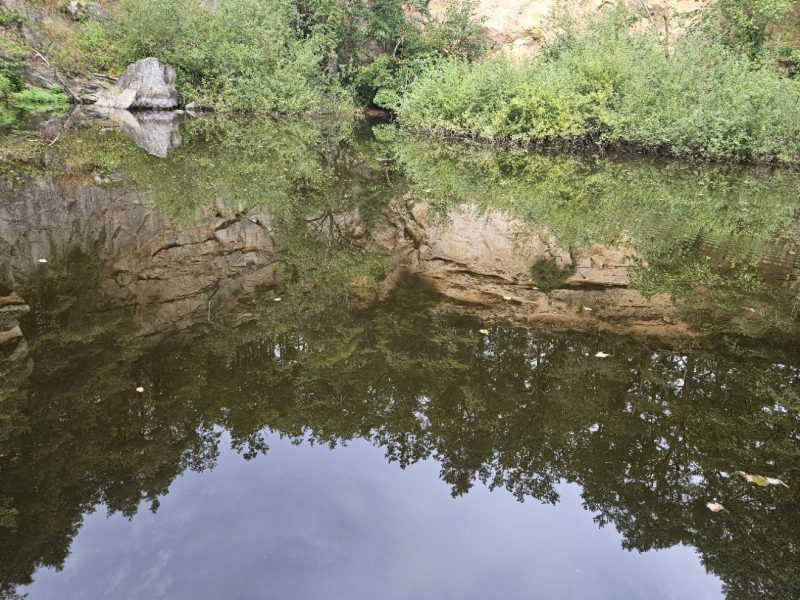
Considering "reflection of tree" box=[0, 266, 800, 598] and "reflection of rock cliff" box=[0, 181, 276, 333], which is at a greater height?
"reflection of rock cliff" box=[0, 181, 276, 333]

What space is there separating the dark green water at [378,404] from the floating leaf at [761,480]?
0.15 feet

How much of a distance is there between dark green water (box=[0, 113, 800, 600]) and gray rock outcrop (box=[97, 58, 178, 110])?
59.7 ft

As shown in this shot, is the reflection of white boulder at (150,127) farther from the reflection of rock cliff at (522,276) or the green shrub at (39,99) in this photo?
the reflection of rock cliff at (522,276)

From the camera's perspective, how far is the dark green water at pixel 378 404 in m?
2.64

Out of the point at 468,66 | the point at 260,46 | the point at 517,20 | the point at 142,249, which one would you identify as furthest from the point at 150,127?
the point at 517,20

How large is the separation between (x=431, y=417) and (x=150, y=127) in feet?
61.2

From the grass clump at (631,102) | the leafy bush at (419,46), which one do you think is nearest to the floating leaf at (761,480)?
the grass clump at (631,102)

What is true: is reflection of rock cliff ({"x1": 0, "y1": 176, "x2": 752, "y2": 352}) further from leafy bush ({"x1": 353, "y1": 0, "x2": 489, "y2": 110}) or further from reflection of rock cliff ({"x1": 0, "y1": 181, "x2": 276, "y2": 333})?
leafy bush ({"x1": 353, "y1": 0, "x2": 489, "y2": 110})

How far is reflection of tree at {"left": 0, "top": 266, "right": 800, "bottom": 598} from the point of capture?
2.93m

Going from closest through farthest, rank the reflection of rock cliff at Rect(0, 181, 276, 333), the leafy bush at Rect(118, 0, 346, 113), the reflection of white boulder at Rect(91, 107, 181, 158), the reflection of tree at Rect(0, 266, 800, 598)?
the reflection of tree at Rect(0, 266, 800, 598) → the reflection of rock cliff at Rect(0, 181, 276, 333) → the reflection of white boulder at Rect(91, 107, 181, 158) → the leafy bush at Rect(118, 0, 346, 113)

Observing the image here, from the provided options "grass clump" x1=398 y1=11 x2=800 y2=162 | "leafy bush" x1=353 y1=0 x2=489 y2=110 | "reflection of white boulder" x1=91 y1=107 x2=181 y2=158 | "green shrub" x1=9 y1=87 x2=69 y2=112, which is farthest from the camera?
"leafy bush" x1=353 y1=0 x2=489 y2=110

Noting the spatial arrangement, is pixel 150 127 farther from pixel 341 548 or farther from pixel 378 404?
pixel 341 548

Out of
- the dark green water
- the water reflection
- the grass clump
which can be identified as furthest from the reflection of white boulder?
the water reflection

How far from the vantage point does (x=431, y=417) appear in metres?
3.78
